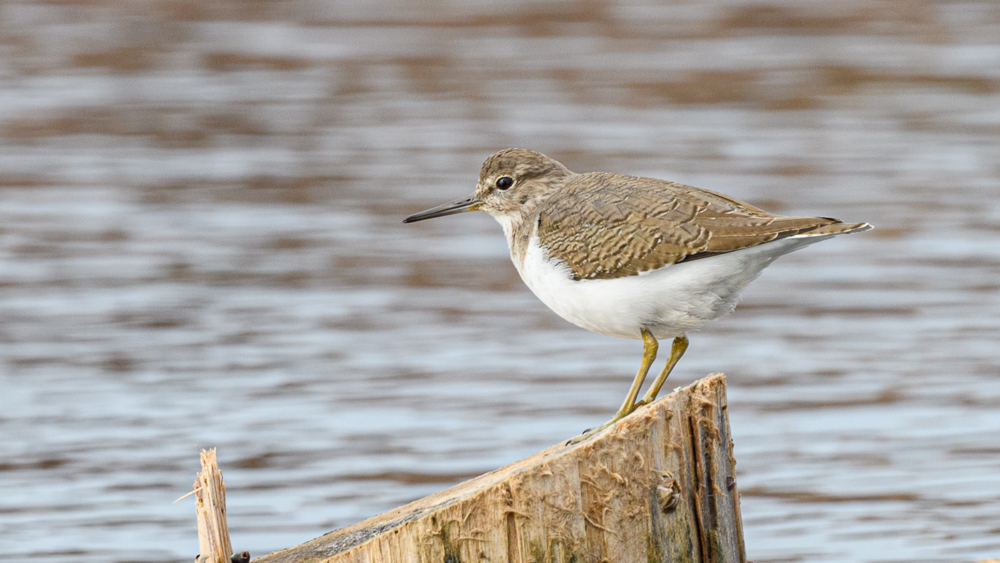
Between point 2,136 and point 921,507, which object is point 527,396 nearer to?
point 921,507

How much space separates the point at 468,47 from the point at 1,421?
10.6 meters

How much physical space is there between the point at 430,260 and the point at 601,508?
8058mm

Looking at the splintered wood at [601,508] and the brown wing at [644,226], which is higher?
the brown wing at [644,226]

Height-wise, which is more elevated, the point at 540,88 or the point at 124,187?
the point at 540,88

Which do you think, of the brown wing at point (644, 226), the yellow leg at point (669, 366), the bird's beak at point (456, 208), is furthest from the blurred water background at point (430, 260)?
the brown wing at point (644, 226)

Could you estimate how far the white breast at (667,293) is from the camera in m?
5.47

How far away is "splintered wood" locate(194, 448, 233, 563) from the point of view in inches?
195

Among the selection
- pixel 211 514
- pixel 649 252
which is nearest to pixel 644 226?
pixel 649 252

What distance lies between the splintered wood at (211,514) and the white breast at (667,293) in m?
1.60

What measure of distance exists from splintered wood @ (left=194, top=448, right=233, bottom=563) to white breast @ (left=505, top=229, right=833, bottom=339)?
1.60 metres

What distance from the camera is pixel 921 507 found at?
8156mm

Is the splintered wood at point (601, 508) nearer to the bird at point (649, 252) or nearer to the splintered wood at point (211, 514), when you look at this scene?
the splintered wood at point (211, 514)

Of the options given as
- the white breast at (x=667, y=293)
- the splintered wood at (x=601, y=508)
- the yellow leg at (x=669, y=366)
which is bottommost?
the splintered wood at (x=601, y=508)

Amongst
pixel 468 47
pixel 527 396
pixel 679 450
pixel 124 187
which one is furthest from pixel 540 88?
pixel 679 450
